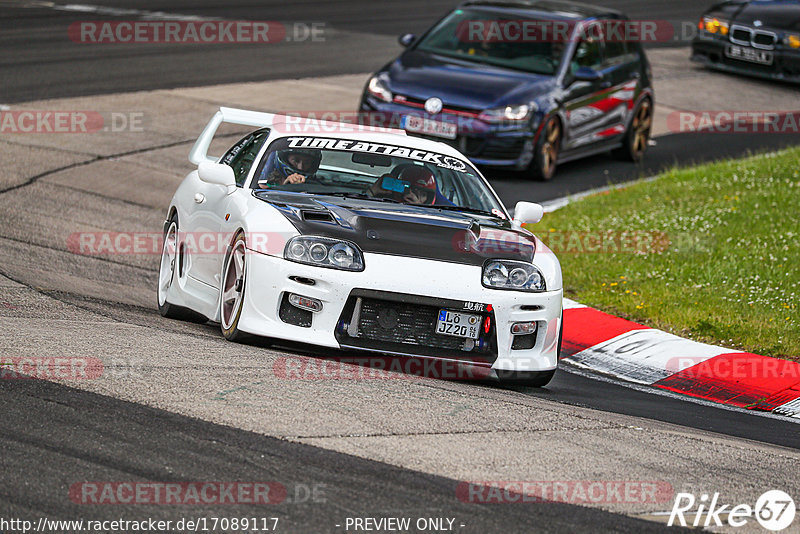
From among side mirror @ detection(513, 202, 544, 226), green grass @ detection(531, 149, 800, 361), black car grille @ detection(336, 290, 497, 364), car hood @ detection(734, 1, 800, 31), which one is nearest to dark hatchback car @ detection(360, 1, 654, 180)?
green grass @ detection(531, 149, 800, 361)

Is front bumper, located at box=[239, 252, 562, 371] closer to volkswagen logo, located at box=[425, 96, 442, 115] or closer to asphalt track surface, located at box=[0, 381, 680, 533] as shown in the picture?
asphalt track surface, located at box=[0, 381, 680, 533]

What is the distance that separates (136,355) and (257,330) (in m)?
0.83

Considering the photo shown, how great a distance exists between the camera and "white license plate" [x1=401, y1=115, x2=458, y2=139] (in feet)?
44.6

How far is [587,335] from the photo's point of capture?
29.9ft

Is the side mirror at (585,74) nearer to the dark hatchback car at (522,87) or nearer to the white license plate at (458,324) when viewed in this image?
the dark hatchback car at (522,87)

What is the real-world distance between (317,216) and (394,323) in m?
0.79

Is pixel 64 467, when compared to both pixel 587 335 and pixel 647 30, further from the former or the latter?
pixel 647 30

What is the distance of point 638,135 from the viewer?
16359mm

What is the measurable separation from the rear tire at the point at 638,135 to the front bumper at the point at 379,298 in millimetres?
9558

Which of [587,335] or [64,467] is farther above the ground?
[64,467]

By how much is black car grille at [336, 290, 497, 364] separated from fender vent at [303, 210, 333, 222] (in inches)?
22.8

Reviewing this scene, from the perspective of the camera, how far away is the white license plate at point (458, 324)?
6.83 m

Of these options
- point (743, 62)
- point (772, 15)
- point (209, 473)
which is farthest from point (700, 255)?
point (743, 62)

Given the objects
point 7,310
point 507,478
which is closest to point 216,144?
point 7,310
